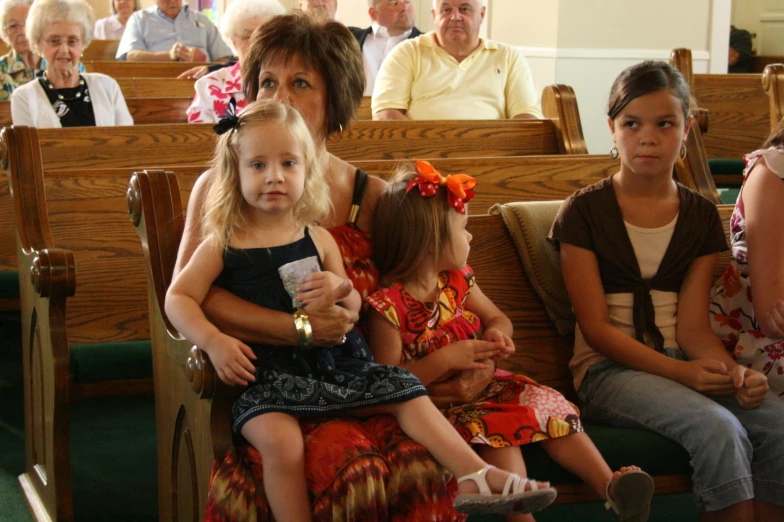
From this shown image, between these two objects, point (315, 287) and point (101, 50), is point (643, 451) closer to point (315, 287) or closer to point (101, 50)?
point (315, 287)

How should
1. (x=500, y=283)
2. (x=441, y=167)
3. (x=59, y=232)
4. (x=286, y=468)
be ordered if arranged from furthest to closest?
(x=441, y=167) < (x=59, y=232) < (x=500, y=283) < (x=286, y=468)

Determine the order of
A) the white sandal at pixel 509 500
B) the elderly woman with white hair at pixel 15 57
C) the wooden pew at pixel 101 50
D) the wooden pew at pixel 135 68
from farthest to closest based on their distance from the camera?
1. the wooden pew at pixel 101 50
2. the wooden pew at pixel 135 68
3. the elderly woman with white hair at pixel 15 57
4. the white sandal at pixel 509 500

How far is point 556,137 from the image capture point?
3.70m

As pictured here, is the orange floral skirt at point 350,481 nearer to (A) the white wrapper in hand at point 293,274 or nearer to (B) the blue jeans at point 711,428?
(A) the white wrapper in hand at point 293,274

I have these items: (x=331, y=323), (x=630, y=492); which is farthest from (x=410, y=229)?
(x=630, y=492)

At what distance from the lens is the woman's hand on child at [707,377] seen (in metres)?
2.17

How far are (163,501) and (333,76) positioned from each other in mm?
1009

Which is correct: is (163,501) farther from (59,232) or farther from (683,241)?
(683,241)

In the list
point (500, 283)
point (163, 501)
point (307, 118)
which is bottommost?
point (163, 501)

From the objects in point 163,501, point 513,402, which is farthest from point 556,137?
point 163,501

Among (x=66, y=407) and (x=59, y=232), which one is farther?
(x=59, y=232)

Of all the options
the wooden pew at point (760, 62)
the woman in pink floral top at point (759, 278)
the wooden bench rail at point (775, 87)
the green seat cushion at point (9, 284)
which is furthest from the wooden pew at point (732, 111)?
the wooden pew at point (760, 62)

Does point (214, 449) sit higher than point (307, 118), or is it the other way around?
point (307, 118)

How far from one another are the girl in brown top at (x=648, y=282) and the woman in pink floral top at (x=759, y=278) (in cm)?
8
